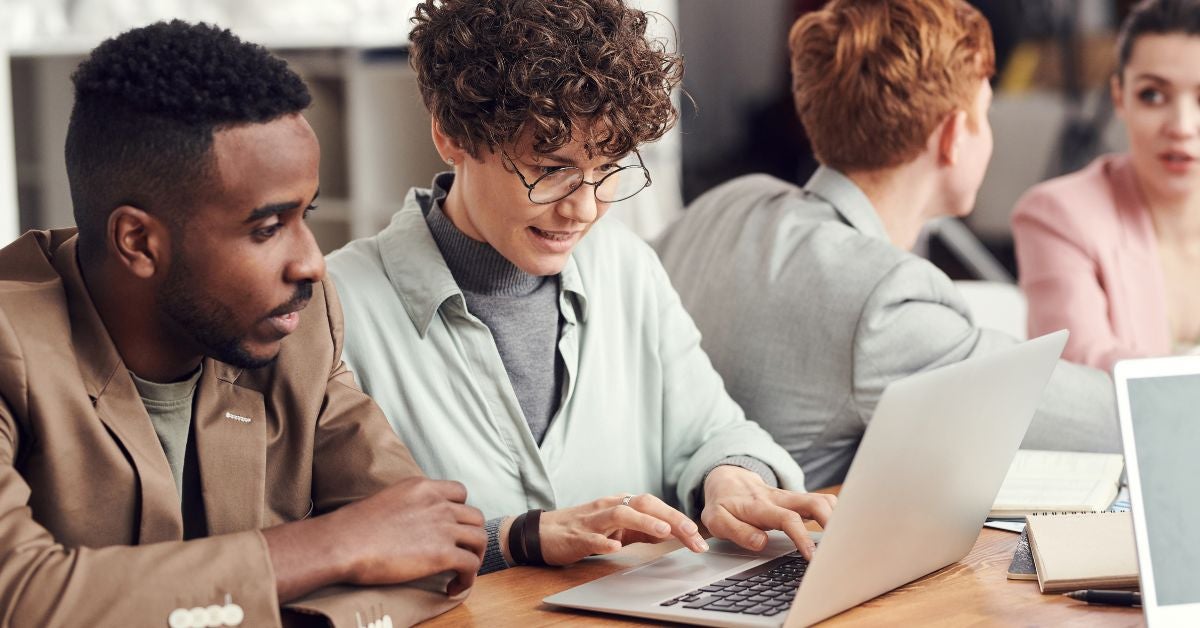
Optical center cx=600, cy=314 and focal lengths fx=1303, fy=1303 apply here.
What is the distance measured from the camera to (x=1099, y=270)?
2.41 meters

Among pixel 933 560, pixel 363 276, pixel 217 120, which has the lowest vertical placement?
pixel 933 560

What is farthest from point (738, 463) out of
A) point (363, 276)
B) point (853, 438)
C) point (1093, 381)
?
point (1093, 381)

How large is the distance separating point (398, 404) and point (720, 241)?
68 cm

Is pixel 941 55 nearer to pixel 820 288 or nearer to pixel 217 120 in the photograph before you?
pixel 820 288

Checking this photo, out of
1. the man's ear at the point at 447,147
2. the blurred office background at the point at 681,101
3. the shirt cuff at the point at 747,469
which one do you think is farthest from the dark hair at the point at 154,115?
the blurred office background at the point at 681,101

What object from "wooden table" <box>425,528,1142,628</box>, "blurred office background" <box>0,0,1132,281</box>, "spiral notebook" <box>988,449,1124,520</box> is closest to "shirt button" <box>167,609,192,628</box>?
"wooden table" <box>425,528,1142,628</box>

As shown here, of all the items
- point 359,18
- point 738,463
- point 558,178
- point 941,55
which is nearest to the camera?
point 558,178

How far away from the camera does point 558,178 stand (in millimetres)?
1448

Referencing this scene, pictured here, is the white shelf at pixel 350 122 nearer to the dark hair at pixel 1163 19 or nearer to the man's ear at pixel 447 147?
the dark hair at pixel 1163 19

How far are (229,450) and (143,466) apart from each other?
9 centimetres

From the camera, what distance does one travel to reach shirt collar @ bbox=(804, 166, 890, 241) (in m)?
1.90

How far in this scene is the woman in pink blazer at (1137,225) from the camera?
2.32 m

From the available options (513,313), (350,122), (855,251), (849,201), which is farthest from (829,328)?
(350,122)

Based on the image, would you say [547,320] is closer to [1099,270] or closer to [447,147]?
[447,147]
